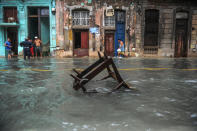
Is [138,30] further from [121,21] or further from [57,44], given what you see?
[57,44]

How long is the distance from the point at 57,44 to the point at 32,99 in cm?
1537

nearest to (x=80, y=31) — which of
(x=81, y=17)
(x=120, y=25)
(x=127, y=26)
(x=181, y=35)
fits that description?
(x=81, y=17)

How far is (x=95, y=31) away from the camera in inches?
724

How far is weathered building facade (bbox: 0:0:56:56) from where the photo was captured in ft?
59.3

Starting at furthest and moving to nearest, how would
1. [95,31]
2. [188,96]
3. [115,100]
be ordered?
[95,31] < [188,96] < [115,100]

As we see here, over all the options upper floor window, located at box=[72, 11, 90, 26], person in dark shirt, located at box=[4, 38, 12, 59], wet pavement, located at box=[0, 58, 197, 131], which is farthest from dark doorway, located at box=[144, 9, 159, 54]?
wet pavement, located at box=[0, 58, 197, 131]

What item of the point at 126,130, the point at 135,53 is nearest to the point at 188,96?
the point at 126,130

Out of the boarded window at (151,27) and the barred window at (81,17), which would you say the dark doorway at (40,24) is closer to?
the barred window at (81,17)

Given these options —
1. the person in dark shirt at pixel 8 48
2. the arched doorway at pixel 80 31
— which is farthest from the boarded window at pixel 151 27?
the person in dark shirt at pixel 8 48

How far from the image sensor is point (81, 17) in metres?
18.5

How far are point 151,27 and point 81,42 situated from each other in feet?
25.6

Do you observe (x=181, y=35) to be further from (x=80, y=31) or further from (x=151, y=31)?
(x=80, y=31)

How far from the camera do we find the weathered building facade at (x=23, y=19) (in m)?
18.1

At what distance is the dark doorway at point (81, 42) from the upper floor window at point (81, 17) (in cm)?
94
